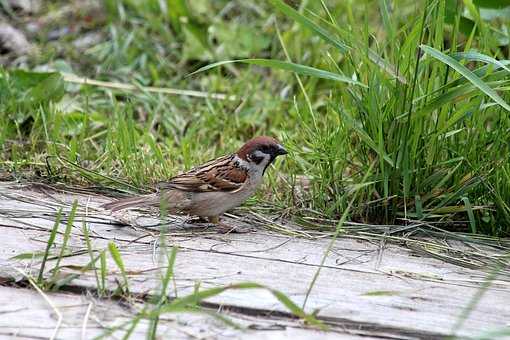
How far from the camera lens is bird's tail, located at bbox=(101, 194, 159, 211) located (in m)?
3.47

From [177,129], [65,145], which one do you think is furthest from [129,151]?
[177,129]

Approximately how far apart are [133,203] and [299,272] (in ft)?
2.83

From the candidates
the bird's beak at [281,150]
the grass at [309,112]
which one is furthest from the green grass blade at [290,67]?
the bird's beak at [281,150]

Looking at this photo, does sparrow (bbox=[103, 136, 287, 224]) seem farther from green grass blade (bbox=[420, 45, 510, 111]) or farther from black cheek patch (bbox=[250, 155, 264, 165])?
green grass blade (bbox=[420, 45, 510, 111])

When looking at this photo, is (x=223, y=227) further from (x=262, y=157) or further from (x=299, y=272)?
(x=299, y=272)

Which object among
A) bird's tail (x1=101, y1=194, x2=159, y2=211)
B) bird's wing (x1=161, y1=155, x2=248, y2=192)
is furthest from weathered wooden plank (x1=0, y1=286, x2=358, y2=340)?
bird's wing (x1=161, y1=155, x2=248, y2=192)

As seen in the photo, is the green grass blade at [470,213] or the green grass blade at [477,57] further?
the green grass blade at [470,213]

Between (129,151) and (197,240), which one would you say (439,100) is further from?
(129,151)

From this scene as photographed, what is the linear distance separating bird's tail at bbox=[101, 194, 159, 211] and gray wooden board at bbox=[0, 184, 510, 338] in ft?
0.23

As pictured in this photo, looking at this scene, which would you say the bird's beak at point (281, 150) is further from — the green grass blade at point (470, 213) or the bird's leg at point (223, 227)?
the green grass blade at point (470, 213)

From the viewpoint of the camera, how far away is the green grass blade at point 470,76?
3109 mm

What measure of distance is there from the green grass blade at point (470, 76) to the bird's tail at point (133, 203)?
3.82 feet

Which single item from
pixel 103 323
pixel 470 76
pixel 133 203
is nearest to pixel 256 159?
pixel 133 203

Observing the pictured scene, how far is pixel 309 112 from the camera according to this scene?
4.15 metres
